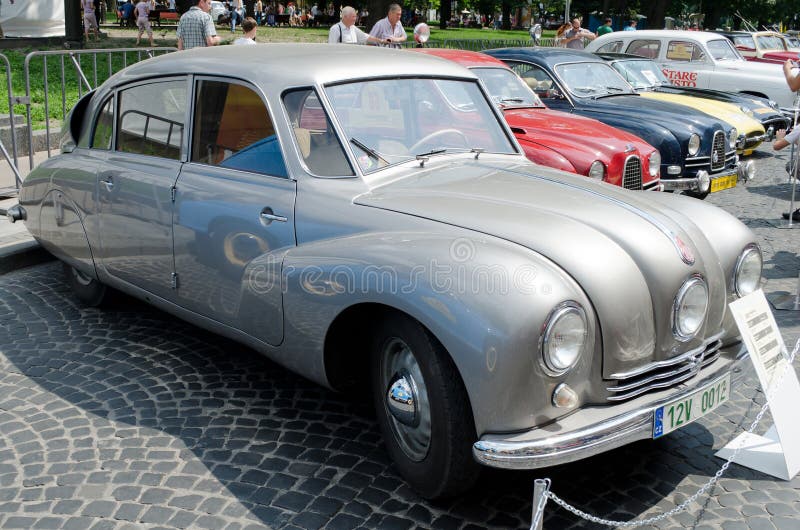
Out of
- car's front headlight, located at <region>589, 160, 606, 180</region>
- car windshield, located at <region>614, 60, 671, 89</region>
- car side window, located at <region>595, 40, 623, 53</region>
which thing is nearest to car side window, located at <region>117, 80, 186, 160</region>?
car's front headlight, located at <region>589, 160, 606, 180</region>

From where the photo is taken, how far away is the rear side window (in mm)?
4156

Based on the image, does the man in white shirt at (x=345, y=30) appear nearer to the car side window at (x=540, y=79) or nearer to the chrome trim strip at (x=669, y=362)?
the car side window at (x=540, y=79)

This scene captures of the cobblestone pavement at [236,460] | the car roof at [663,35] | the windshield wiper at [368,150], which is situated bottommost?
the cobblestone pavement at [236,460]

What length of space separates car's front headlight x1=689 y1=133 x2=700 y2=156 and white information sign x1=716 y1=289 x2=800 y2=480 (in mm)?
→ 6069

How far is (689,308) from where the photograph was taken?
11.0ft

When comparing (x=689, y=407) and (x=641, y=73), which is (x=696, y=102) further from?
(x=689, y=407)

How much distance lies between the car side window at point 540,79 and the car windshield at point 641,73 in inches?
86.3

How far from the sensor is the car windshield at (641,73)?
12328 mm

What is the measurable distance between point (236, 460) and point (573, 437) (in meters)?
1.60

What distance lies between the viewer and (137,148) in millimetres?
4965

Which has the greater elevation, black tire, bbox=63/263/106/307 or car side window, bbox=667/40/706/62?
car side window, bbox=667/40/706/62

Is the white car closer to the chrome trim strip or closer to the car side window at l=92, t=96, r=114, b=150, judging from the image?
the car side window at l=92, t=96, r=114, b=150

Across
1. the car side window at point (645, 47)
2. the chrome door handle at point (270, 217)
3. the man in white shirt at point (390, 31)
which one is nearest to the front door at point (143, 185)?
the chrome door handle at point (270, 217)

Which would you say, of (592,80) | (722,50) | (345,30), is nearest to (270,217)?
(592,80)
